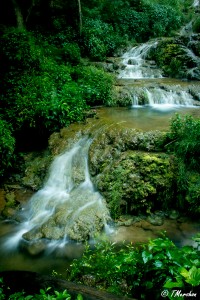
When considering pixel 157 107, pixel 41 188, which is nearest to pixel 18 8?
pixel 157 107

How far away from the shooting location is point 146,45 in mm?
15195

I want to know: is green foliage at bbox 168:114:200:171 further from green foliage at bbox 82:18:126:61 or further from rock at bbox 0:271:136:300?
green foliage at bbox 82:18:126:61

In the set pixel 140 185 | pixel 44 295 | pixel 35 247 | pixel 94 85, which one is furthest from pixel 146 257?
pixel 94 85

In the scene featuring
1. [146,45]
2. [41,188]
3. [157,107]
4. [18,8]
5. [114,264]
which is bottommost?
[41,188]

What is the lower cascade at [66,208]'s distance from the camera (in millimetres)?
5309

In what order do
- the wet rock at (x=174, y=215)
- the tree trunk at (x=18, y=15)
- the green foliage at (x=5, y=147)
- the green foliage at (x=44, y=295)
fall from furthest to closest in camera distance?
1. the tree trunk at (x=18, y=15)
2. the green foliage at (x=5, y=147)
3. the wet rock at (x=174, y=215)
4. the green foliage at (x=44, y=295)

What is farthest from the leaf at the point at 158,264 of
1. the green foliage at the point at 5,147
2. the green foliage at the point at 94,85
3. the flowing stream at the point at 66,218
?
the green foliage at the point at 94,85

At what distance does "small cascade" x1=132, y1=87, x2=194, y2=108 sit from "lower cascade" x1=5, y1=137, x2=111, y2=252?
140 inches

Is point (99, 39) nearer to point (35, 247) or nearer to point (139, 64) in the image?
point (139, 64)

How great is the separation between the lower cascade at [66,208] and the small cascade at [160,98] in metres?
3.56

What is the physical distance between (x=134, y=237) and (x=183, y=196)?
140 centimetres

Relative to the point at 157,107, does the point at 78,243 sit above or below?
below

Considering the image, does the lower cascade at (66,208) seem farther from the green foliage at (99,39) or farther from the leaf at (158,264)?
the green foliage at (99,39)

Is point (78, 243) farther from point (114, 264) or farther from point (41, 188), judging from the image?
point (114, 264)
